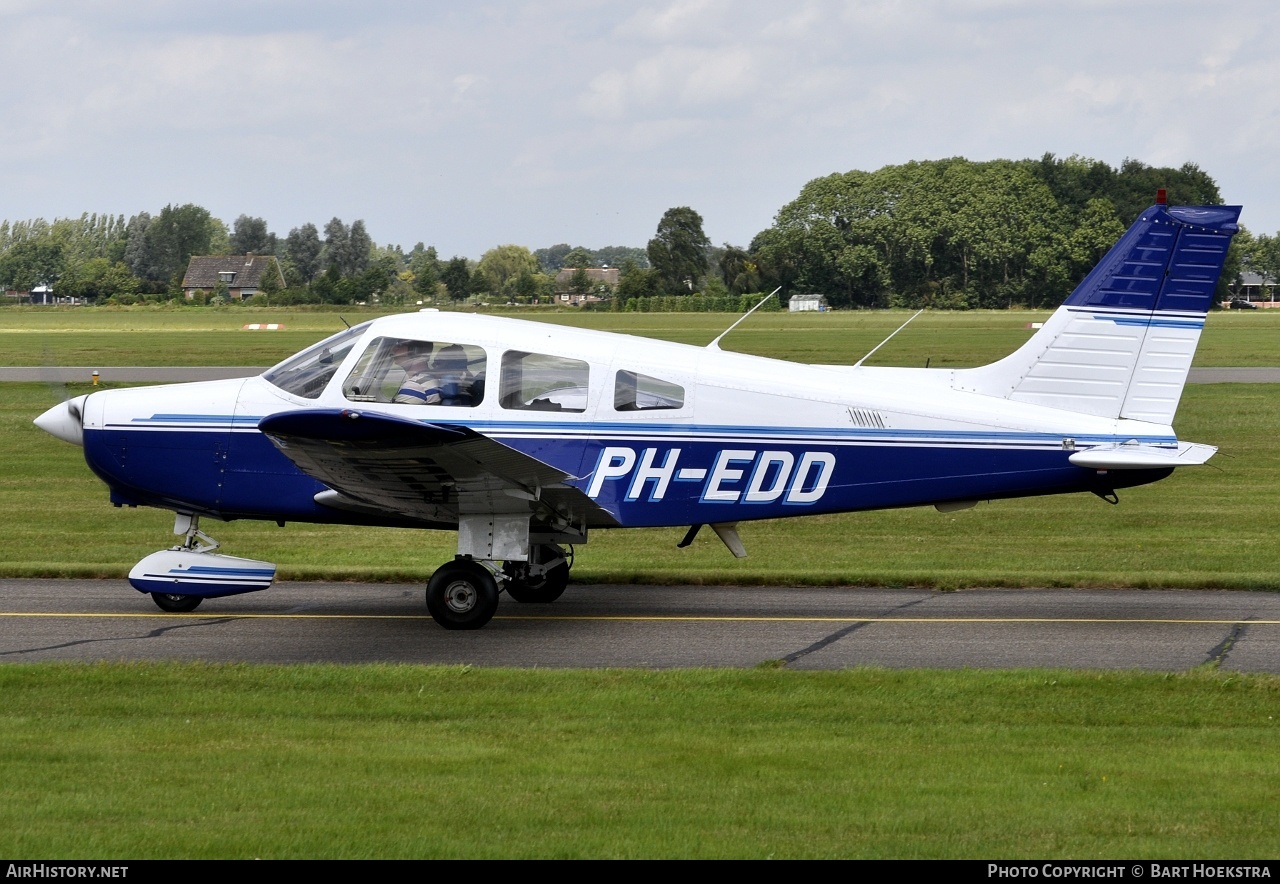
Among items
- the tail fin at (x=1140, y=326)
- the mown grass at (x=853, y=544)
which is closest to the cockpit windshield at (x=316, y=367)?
the mown grass at (x=853, y=544)

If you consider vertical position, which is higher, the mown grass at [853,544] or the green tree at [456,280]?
the green tree at [456,280]

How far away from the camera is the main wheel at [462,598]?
10484mm

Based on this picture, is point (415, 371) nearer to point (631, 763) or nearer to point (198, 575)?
point (198, 575)

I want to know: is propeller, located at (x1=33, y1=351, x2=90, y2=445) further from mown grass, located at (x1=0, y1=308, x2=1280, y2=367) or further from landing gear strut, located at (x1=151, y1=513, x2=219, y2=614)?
mown grass, located at (x1=0, y1=308, x2=1280, y2=367)

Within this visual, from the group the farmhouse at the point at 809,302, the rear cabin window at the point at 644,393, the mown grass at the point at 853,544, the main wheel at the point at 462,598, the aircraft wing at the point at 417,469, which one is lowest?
the mown grass at the point at 853,544

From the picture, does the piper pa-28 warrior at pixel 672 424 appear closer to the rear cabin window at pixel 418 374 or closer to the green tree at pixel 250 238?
the rear cabin window at pixel 418 374

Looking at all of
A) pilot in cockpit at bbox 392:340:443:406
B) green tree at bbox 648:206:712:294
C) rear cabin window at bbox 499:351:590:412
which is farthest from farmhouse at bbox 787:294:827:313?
pilot in cockpit at bbox 392:340:443:406

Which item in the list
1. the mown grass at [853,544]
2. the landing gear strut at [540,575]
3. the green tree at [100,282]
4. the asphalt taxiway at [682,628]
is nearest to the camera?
the asphalt taxiway at [682,628]

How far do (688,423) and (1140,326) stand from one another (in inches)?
139

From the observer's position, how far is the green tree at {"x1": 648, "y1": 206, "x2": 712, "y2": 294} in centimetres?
7944

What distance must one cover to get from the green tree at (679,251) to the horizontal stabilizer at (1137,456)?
68.0 metres

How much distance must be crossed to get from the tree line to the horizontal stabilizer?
132ft

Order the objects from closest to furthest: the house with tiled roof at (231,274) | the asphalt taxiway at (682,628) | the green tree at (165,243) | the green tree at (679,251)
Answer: the asphalt taxiway at (682,628) → the green tree at (679,251) → the house with tiled roof at (231,274) → the green tree at (165,243)

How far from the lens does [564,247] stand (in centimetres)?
18875
